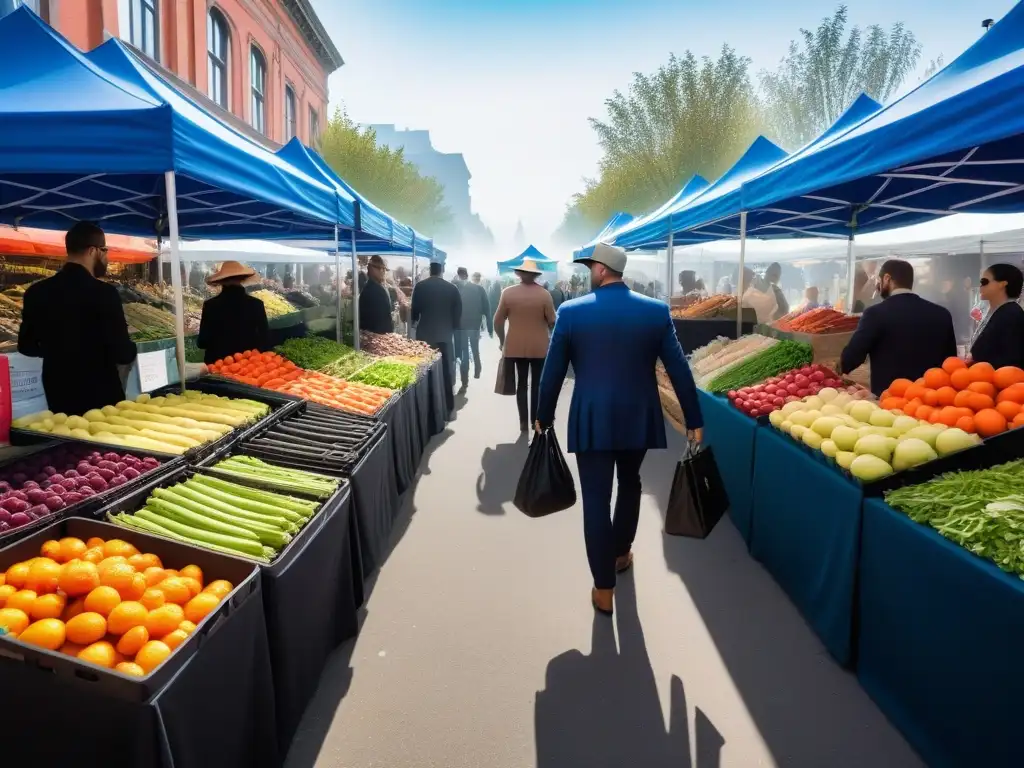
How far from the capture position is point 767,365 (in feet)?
19.9

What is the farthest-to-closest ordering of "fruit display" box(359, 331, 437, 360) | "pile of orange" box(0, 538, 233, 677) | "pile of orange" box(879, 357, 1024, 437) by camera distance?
"fruit display" box(359, 331, 437, 360) → "pile of orange" box(879, 357, 1024, 437) → "pile of orange" box(0, 538, 233, 677)

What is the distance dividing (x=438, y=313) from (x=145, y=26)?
1228cm

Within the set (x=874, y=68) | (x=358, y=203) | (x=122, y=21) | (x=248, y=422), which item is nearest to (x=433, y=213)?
(x=874, y=68)

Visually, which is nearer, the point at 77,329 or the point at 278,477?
the point at 278,477

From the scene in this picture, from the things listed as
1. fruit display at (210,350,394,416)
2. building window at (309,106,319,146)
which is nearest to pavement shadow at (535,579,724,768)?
fruit display at (210,350,394,416)

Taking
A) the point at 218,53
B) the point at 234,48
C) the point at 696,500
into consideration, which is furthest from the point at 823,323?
the point at 234,48

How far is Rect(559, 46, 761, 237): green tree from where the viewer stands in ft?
96.9

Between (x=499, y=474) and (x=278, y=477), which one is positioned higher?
(x=278, y=477)

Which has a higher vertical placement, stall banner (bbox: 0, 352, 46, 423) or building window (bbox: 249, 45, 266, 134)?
building window (bbox: 249, 45, 266, 134)

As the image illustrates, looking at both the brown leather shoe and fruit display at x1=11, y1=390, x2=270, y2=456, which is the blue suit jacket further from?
fruit display at x1=11, y1=390, x2=270, y2=456

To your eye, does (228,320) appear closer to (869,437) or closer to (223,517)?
(223,517)

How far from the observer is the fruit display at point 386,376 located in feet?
21.6

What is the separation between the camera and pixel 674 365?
3689mm

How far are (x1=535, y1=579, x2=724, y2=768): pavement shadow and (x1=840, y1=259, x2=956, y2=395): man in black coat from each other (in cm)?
271
